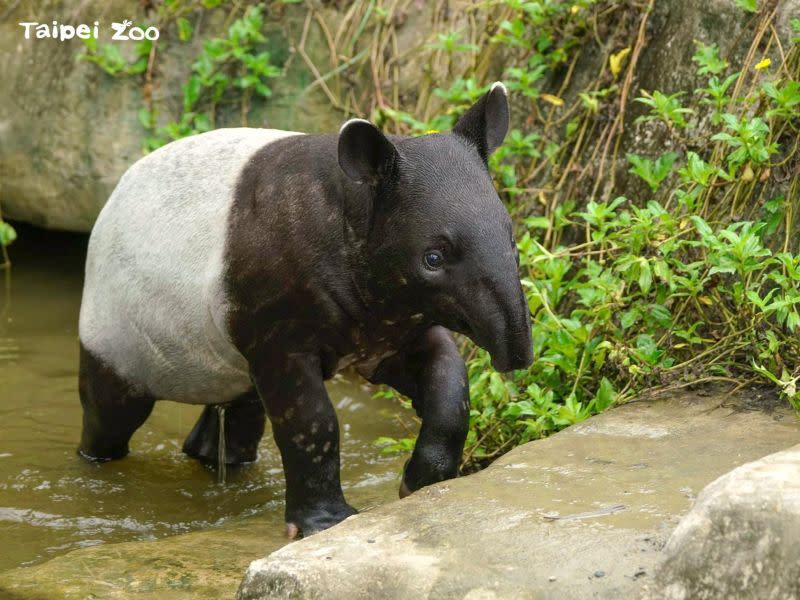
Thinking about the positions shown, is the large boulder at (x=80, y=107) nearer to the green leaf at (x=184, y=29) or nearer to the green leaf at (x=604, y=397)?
the green leaf at (x=184, y=29)

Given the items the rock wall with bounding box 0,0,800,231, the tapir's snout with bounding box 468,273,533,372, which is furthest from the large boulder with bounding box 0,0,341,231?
the tapir's snout with bounding box 468,273,533,372

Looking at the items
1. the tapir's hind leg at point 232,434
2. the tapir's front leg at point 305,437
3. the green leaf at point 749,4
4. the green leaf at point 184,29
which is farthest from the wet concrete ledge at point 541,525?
the green leaf at point 184,29

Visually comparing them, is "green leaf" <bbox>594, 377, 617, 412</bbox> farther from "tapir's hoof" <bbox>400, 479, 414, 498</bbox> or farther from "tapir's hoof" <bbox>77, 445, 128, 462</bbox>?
"tapir's hoof" <bbox>77, 445, 128, 462</bbox>

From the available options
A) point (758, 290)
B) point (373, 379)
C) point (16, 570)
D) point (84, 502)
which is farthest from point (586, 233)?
point (16, 570)

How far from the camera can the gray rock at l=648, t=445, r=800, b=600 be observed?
284 cm

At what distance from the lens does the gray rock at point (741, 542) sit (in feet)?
9.32

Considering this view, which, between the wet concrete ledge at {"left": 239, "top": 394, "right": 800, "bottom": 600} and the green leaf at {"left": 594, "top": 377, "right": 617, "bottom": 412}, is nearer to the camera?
the wet concrete ledge at {"left": 239, "top": 394, "right": 800, "bottom": 600}

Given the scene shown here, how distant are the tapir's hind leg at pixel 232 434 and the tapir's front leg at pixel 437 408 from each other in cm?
131

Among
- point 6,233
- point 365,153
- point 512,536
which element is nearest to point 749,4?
point 365,153

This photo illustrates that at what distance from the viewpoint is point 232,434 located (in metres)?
6.05

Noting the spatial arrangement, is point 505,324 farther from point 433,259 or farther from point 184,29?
point 184,29

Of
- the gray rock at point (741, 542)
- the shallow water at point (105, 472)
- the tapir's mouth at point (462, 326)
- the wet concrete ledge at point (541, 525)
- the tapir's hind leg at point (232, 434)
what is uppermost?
the tapir's mouth at point (462, 326)

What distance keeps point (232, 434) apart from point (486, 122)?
7.76 feet

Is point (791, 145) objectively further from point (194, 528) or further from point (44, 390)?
point (44, 390)
